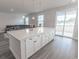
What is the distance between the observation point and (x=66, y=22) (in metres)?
5.21

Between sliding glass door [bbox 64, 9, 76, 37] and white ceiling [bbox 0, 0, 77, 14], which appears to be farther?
sliding glass door [bbox 64, 9, 76, 37]

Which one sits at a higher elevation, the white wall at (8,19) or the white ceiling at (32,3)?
the white ceiling at (32,3)

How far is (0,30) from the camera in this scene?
805 centimetres

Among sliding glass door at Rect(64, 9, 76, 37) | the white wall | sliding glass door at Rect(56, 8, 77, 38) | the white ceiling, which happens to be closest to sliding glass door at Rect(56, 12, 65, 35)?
sliding glass door at Rect(56, 8, 77, 38)

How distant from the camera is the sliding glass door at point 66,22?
187 inches

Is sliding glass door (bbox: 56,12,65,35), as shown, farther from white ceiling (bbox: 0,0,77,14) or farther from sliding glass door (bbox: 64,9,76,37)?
white ceiling (bbox: 0,0,77,14)

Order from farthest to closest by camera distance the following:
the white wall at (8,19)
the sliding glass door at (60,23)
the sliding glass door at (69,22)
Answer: the white wall at (8,19)
the sliding glass door at (60,23)
the sliding glass door at (69,22)

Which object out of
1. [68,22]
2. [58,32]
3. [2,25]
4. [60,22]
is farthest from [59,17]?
[2,25]

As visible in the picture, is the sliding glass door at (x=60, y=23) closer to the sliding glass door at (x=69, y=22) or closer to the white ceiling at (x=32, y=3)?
the sliding glass door at (x=69, y=22)

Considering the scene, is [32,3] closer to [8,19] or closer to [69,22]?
[69,22]

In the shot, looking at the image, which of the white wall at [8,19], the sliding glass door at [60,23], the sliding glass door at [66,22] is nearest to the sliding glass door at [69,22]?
the sliding glass door at [66,22]

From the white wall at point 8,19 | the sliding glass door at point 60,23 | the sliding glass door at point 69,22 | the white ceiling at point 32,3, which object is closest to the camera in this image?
the white ceiling at point 32,3

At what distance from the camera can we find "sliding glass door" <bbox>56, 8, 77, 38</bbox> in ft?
15.5

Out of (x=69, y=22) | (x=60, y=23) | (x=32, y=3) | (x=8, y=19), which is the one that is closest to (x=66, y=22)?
(x=69, y=22)
